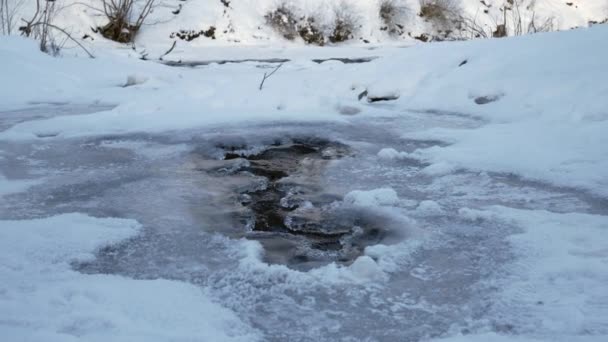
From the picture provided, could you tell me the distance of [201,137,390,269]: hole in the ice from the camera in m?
2.05

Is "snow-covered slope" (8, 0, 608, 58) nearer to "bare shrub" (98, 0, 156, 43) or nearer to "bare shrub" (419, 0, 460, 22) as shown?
"bare shrub" (419, 0, 460, 22)

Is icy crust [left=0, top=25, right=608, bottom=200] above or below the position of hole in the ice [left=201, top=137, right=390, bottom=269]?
above

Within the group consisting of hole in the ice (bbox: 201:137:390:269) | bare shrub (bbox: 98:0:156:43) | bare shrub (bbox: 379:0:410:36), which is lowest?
hole in the ice (bbox: 201:137:390:269)

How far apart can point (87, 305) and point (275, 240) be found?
2.37 feet

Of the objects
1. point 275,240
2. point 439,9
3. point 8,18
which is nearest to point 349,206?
point 275,240

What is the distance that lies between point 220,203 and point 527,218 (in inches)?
43.2

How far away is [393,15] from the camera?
13.8m

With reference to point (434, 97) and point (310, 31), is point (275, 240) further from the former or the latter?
point (310, 31)

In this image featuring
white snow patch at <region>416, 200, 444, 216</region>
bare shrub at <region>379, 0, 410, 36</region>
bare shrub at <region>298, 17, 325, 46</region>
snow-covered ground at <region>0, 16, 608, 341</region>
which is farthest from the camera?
bare shrub at <region>379, 0, 410, 36</region>

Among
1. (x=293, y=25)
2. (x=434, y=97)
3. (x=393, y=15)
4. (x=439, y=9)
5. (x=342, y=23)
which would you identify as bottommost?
(x=434, y=97)

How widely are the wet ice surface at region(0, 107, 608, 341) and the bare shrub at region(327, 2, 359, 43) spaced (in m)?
9.49

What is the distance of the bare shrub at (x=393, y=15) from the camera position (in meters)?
13.6

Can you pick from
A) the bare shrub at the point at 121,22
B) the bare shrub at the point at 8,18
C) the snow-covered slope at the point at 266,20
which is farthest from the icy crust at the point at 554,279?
the bare shrub at the point at 121,22

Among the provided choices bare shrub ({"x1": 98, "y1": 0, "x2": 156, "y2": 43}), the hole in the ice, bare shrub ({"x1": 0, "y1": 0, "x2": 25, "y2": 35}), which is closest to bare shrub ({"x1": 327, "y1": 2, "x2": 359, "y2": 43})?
bare shrub ({"x1": 98, "y1": 0, "x2": 156, "y2": 43})
